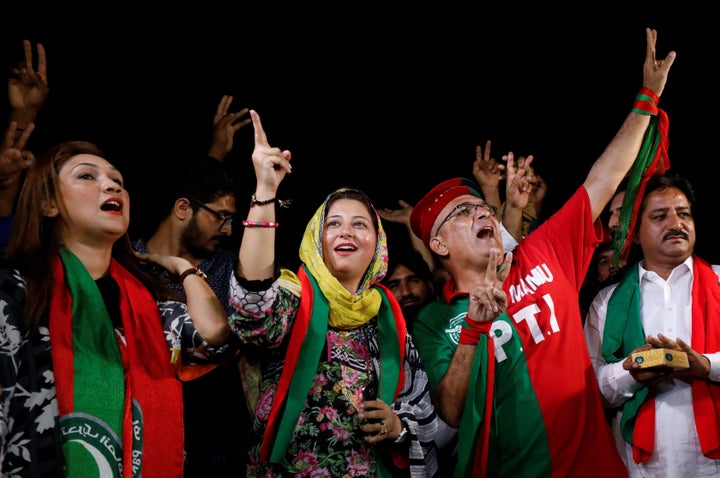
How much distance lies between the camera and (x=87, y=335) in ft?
6.82

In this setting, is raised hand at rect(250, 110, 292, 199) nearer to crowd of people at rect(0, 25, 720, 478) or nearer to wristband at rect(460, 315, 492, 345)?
crowd of people at rect(0, 25, 720, 478)

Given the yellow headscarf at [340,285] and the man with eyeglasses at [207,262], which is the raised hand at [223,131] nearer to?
the man with eyeglasses at [207,262]

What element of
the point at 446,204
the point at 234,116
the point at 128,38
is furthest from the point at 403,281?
the point at 128,38

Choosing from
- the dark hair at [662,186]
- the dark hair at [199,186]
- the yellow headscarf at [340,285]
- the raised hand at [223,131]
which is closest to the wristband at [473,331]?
the yellow headscarf at [340,285]

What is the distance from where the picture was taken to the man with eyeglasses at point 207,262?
267cm

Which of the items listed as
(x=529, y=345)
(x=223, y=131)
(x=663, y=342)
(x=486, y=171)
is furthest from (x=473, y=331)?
(x=223, y=131)

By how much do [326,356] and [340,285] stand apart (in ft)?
Answer: 0.81

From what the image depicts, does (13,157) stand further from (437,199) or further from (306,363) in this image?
(437,199)

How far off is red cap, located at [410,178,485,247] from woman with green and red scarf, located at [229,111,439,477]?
0.74 metres

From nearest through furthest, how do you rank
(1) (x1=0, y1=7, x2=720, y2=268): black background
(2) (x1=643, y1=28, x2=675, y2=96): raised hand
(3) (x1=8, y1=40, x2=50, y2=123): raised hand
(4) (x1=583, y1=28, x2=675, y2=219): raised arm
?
1. (3) (x1=8, y1=40, x2=50, y2=123): raised hand
2. (4) (x1=583, y1=28, x2=675, y2=219): raised arm
3. (2) (x1=643, y1=28, x2=675, y2=96): raised hand
4. (1) (x1=0, y1=7, x2=720, y2=268): black background

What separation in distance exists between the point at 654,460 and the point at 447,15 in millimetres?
2516

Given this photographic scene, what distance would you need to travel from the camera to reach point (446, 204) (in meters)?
3.28

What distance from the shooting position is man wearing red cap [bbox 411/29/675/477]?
251 centimetres

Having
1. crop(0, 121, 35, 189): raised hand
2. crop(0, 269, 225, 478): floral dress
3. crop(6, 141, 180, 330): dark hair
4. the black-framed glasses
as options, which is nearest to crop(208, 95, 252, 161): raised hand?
the black-framed glasses
